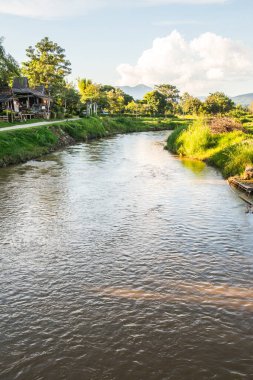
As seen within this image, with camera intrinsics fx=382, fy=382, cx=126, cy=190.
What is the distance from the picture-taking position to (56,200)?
2119 cm

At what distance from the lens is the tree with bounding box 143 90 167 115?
128m

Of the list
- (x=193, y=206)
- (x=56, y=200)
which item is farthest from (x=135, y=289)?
(x=56, y=200)

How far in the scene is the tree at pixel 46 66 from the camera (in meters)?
75.5

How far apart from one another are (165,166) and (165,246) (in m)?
19.7

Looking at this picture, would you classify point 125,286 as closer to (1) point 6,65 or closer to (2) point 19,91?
(1) point 6,65

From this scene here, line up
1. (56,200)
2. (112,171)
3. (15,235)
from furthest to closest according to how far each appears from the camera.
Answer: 1. (112,171)
2. (56,200)
3. (15,235)

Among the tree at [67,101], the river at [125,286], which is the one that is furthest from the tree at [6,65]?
the tree at [67,101]

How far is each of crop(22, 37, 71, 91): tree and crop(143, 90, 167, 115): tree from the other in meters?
46.9

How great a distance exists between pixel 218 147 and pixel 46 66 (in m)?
52.3

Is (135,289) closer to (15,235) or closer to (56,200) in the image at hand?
(15,235)

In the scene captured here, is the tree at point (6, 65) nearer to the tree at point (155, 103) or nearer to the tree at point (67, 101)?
the tree at point (67, 101)

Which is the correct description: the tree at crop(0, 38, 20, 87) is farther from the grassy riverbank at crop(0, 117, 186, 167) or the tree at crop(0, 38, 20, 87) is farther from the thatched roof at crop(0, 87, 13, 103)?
the thatched roof at crop(0, 87, 13, 103)

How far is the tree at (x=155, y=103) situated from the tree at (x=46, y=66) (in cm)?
4693

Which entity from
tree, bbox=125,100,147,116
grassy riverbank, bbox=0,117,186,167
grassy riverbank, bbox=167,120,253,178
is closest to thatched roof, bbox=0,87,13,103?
grassy riverbank, bbox=0,117,186,167
